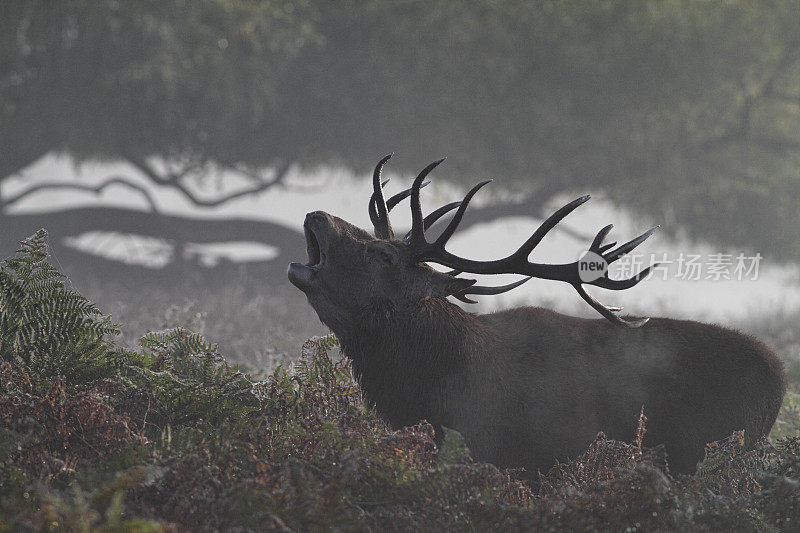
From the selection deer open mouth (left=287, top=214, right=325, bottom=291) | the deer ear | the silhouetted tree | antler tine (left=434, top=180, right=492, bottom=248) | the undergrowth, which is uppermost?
the silhouetted tree

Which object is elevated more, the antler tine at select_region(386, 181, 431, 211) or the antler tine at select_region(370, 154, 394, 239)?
the antler tine at select_region(386, 181, 431, 211)

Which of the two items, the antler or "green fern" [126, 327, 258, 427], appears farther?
the antler

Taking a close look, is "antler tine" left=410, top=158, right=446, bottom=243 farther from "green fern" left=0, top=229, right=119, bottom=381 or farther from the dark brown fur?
"green fern" left=0, top=229, right=119, bottom=381

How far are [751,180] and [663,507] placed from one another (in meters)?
21.7

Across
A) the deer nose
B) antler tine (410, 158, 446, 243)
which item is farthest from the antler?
the deer nose

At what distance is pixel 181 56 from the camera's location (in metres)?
16.1

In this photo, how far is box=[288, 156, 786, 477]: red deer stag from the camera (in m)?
4.51

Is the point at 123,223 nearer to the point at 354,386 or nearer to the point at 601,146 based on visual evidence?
the point at 601,146

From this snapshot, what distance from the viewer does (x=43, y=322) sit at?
411 centimetres

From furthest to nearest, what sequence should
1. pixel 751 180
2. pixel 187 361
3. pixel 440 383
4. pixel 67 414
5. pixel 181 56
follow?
pixel 751 180 → pixel 181 56 → pixel 187 361 → pixel 440 383 → pixel 67 414

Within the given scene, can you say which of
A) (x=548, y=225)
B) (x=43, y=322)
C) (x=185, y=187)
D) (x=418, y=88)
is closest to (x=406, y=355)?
(x=548, y=225)

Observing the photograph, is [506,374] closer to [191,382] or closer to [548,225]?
[548,225]

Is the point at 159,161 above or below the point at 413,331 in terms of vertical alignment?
above

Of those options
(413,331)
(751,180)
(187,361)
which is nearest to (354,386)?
(413,331)
